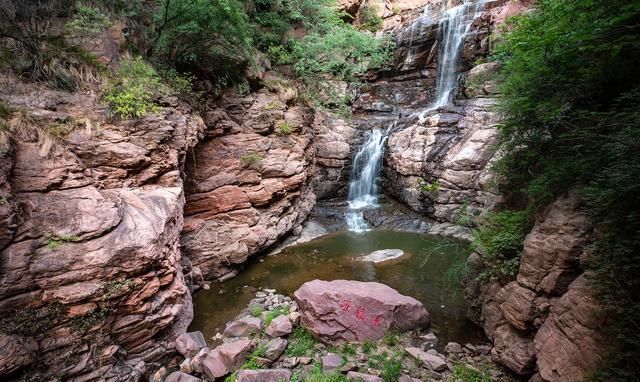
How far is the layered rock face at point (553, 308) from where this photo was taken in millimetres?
3432

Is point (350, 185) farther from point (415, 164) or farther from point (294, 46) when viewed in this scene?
point (294, 46)

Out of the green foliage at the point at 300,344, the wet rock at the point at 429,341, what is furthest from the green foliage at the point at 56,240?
the wet rock at the point at 429,341

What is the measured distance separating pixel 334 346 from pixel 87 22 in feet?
27.9

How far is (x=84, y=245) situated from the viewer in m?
4.88

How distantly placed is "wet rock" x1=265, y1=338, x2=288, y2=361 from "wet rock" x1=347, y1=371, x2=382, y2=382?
127 centimetres

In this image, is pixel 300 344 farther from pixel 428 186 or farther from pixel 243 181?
pixel 428 186

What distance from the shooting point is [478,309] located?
239 inches

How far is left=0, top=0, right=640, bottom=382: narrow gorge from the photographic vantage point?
3975 millimetres

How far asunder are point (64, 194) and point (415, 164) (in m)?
12.0

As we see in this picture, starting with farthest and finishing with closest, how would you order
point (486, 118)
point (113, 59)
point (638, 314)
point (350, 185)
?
point (350, 185), point (486, 118), point (113, 59), point (638, 314)

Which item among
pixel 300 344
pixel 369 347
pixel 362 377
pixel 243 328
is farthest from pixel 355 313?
pixel 243 328

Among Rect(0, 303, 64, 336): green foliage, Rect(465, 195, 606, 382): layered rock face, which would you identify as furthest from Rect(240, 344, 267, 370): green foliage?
Rect(465, 195, 606, 382): layered rock face

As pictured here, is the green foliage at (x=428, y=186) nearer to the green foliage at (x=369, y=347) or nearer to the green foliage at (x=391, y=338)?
the green foliage at (x=391, y=338)

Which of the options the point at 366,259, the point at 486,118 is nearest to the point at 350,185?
the point at 366,259
